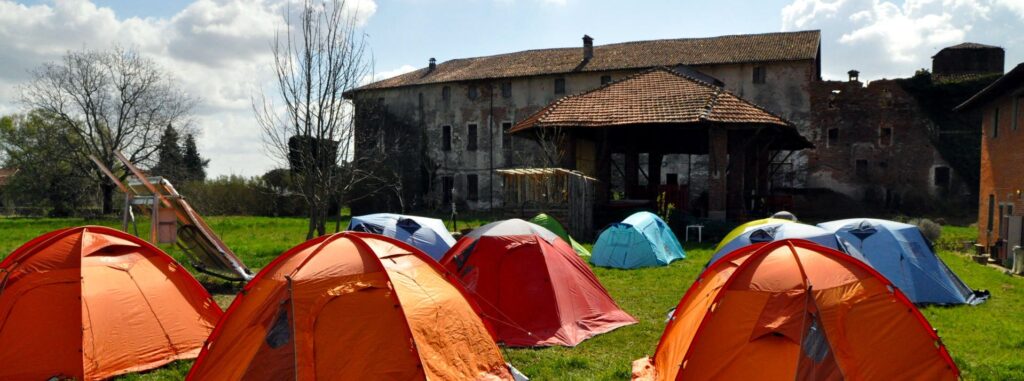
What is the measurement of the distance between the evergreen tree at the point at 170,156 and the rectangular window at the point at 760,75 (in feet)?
98.0

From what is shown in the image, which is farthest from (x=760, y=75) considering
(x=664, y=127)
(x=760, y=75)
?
(x=664, y=127)

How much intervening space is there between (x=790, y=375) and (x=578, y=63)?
32.6 metres

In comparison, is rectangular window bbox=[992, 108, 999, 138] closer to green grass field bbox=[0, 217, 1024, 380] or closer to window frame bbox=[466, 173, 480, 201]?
green grass field bbox=[0, 217, 1024, 380]

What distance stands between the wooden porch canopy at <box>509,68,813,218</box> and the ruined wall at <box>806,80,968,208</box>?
9.77 meters

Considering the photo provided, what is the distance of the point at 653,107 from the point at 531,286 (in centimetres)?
1394

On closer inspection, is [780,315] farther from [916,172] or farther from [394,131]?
[394,131]

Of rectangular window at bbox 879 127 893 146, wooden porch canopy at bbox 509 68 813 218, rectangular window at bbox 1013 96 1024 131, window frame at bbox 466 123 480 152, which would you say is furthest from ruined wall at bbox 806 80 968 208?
window frame at bbox 466 123 480 152

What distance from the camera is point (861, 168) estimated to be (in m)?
33.4

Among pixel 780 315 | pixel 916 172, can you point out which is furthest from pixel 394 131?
pixel 780 315

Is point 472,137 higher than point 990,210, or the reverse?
point 472,137

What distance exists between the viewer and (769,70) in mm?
33281

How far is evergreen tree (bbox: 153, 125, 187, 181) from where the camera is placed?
35906 millimetres

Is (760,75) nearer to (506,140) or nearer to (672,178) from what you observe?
(672,178)

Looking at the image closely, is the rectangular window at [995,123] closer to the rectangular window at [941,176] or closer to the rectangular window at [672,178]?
the rectangular window at [941,176]
